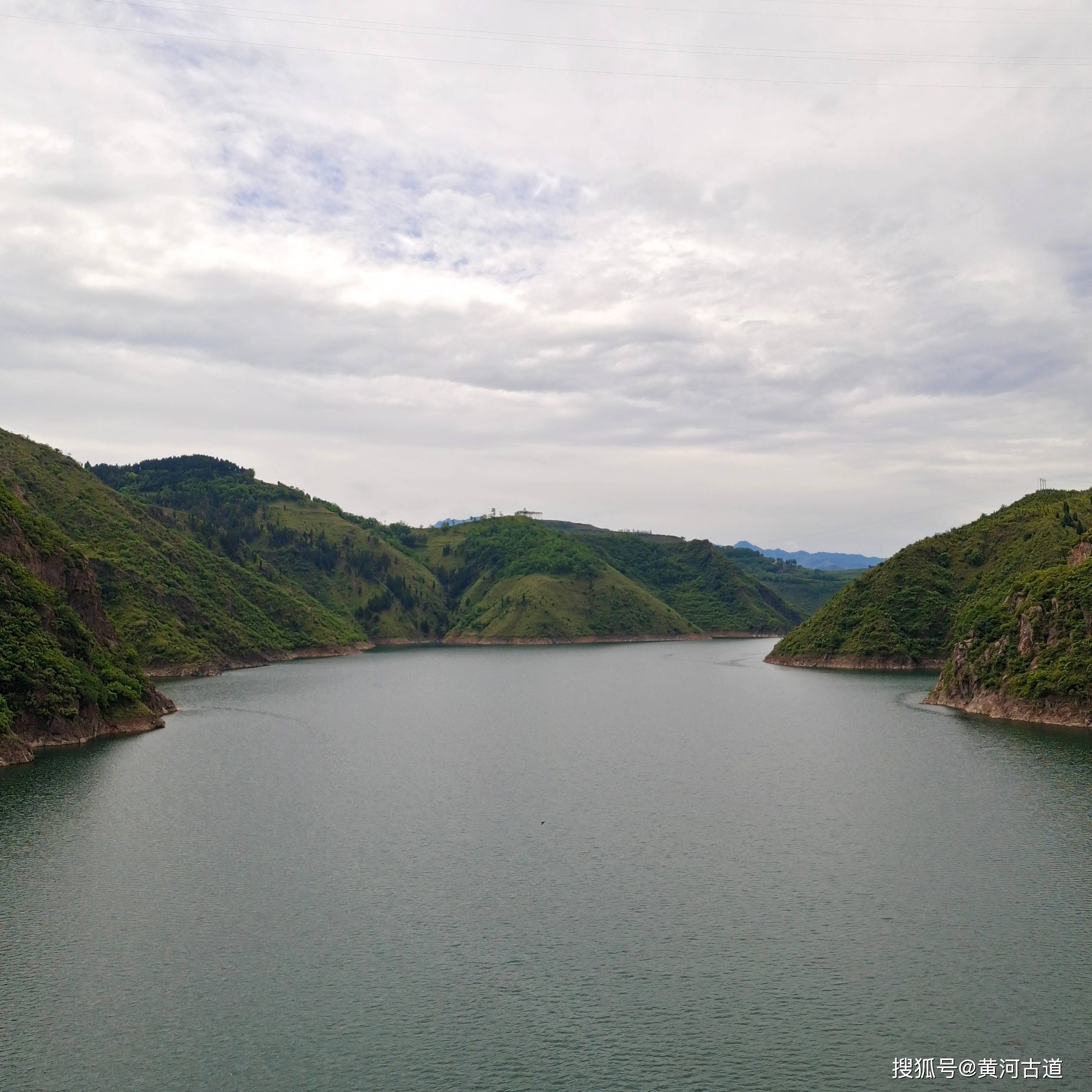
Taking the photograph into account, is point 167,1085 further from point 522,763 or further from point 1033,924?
point 522,763

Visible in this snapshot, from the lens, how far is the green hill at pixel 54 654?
80.1 meters

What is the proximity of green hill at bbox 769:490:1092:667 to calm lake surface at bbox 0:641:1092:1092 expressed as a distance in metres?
81.2

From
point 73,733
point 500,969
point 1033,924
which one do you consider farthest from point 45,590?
point 1033,924

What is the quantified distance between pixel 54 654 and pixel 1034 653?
100 metres

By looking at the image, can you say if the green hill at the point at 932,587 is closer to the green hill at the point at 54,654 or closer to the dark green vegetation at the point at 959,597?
the dark green vegetation at the point at 959,597

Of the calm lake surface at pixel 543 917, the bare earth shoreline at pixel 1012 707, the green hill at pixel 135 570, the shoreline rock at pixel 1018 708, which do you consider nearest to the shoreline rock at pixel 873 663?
the bare earth shoreline at pixel 1012 707

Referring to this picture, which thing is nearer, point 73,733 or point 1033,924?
point 1033,924

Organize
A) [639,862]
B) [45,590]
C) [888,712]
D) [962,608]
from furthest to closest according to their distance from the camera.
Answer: [962,608] < [888,712] < [45,590] < [639,862]

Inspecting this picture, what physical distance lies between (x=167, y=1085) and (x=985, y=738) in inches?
3274

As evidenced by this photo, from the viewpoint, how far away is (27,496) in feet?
562

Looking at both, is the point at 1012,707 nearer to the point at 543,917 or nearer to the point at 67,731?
the point at 543,917

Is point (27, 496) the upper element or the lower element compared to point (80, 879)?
upper

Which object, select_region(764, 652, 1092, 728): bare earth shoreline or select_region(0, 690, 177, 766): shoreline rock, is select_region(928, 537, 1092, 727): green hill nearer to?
select_region(764, 652, 1092, 728): bare earth shoreline

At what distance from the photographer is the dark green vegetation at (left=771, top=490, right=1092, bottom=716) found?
113 m
